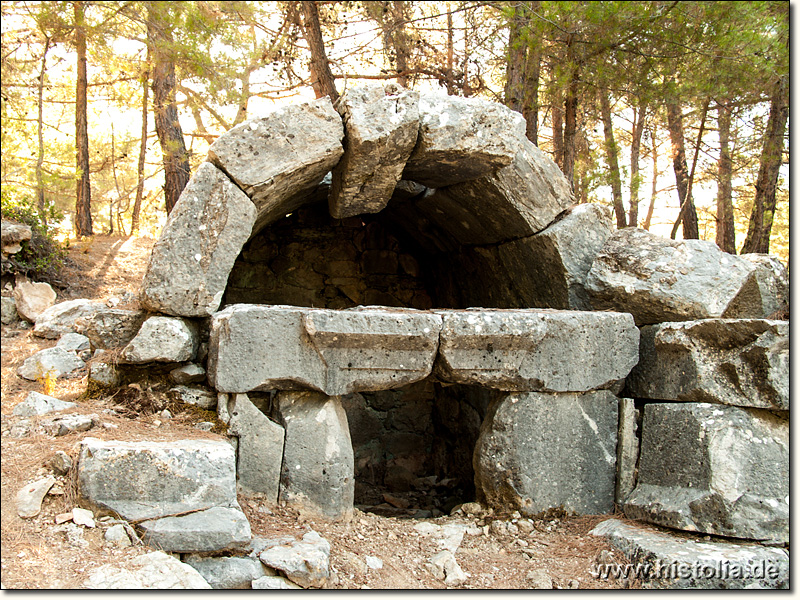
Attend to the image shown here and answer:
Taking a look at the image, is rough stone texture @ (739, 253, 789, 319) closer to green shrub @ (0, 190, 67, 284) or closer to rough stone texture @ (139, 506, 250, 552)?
rough stone texture @ (139, 506, 250, 552)

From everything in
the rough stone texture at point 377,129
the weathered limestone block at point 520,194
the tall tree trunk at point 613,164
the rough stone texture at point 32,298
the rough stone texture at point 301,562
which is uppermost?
the tall tree trunk at point 613,164

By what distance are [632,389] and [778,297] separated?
117cm

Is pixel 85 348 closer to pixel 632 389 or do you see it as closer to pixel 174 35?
pixel 174 35

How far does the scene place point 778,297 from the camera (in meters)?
3.98

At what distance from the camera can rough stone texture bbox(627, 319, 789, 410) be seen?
318 cm

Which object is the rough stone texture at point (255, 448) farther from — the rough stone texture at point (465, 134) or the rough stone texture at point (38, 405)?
the rough stone texture at point (465, 134)

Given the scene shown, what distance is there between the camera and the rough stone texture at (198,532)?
250 centimetres

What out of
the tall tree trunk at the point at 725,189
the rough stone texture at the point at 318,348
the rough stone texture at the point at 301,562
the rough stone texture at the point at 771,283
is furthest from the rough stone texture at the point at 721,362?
the tall tree trunk at the point at 725,189

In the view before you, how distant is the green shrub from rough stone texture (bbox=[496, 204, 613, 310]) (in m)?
3.87

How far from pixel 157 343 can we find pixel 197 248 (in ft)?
1.89

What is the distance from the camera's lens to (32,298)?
4.64 meters

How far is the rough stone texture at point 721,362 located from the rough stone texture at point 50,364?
3650 mm

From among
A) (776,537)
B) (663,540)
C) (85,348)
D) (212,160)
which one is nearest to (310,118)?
(212,160)

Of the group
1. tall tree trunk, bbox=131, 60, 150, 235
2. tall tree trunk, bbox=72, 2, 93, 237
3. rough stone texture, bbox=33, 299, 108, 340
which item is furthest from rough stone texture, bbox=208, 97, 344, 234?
tall tree trunk, bbox=72, 2, 93, 237
